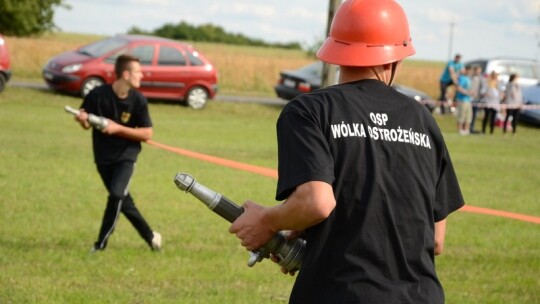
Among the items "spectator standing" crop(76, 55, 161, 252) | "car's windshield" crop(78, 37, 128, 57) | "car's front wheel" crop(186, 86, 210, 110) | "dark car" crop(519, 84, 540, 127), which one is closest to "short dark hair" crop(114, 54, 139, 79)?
"spectator standing" crop(76, 55, 161, 252)

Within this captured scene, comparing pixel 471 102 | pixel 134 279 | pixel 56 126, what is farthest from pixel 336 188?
pixel 471 102

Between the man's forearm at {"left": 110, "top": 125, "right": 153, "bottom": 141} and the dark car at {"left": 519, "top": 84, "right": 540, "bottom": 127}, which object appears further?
the dark car at {"left": 519, "top": 84, "right": 540, "bottom": 127}

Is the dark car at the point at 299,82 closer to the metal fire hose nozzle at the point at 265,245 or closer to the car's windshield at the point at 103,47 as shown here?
the car's windshield at the point at 103,47

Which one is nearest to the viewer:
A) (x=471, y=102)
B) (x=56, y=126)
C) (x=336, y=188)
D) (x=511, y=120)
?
(x=336, y=188)

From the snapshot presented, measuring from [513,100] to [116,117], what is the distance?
2135 centimetres

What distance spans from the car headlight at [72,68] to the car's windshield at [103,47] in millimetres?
657

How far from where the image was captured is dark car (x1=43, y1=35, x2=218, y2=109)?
26.0m

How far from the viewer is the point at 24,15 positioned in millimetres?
54656

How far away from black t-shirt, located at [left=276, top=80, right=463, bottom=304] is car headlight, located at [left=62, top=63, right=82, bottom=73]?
906 inches

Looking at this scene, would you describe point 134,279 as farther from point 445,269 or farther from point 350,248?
point 350,248

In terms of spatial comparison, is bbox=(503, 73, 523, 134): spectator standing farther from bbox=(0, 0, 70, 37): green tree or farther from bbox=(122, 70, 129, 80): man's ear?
bbox=(0, 0, 70, 37): green tree

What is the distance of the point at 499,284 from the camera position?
29.4 ft

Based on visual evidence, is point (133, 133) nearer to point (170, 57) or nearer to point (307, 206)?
point (307, 206)

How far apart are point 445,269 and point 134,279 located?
9.84ft
